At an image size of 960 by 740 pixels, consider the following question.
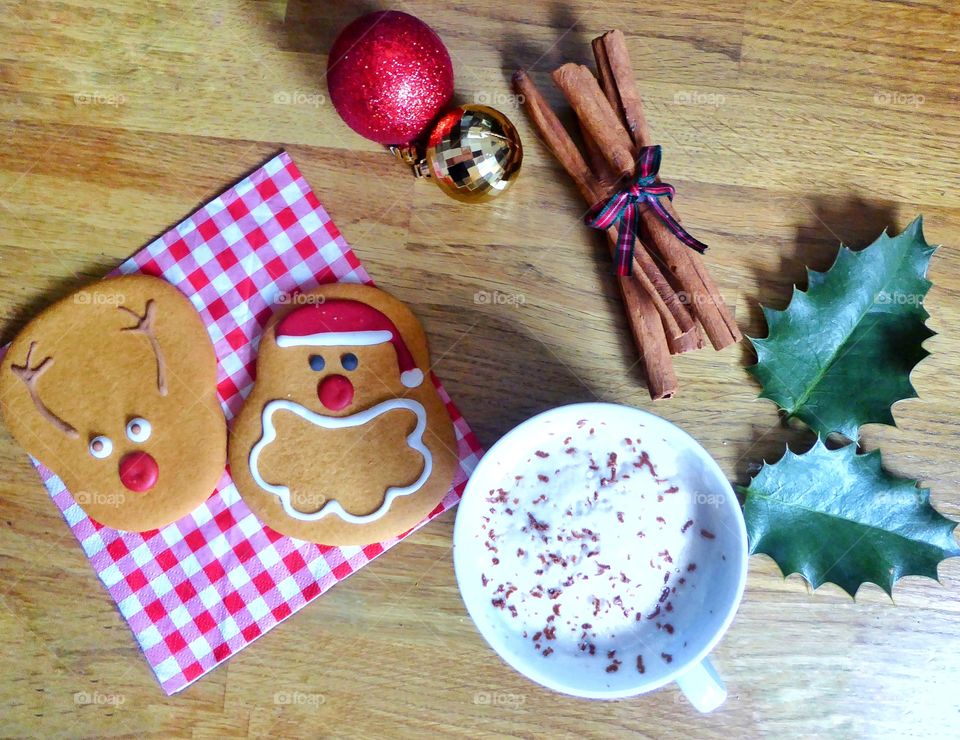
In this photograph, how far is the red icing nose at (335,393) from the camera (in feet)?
3.36

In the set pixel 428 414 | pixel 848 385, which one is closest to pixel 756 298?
pixel 848 385

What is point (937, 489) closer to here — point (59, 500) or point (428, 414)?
point (428, 414)

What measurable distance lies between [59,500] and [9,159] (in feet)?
1.55

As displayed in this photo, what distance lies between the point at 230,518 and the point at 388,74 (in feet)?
1.97

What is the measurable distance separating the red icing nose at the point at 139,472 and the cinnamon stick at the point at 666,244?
716 millimetres

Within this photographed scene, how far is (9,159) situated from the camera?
1077mm

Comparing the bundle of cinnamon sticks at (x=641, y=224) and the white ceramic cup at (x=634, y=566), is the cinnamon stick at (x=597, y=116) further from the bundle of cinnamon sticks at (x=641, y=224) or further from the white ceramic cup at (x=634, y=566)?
the white ceramic cup at (x=634, y=566)

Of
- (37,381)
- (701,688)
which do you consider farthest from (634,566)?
(37,381)

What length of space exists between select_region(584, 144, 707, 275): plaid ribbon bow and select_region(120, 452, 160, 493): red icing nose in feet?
2.13

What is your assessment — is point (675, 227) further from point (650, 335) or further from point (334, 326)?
point (334, 326)

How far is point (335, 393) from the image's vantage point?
1.03 metres

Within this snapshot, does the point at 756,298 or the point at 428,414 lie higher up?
the point at 756,298

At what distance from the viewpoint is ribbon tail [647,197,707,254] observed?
98 centimetres

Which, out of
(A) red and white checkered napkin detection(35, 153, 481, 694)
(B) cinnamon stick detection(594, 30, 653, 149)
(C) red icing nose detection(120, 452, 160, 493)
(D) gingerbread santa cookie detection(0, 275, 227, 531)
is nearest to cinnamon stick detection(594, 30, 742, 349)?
(B) cinnamon stick detection(594, 30, 653, 149)
